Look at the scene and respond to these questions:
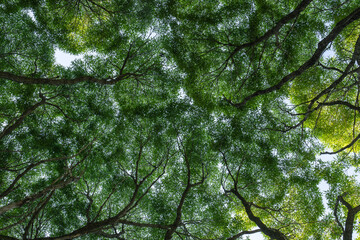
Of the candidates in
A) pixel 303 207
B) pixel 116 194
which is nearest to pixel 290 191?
pixel 303 207

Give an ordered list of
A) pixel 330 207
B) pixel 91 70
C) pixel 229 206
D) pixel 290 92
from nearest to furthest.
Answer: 1. pixel 330 207
2. pixel 229 206
3. pixel 91 70
4. pixel 290 92

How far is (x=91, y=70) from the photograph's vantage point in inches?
474

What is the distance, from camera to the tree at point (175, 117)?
35.8 feet

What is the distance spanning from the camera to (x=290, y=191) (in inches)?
447

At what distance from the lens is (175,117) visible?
1162 centimetres

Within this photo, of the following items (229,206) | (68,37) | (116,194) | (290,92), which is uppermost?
(68,37)

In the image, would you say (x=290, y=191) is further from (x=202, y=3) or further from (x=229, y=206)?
(x=202, y=3)

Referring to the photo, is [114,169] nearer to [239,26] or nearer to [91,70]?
[91,70]

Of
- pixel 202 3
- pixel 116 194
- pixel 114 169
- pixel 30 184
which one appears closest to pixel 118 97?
pixel 114 169

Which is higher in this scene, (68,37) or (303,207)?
(68,37)

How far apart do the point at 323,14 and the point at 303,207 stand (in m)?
9.58

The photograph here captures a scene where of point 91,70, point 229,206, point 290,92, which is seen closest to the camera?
point 229,206

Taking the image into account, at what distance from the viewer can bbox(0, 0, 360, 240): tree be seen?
1090cm

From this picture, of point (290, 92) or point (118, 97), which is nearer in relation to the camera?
point (118, 97)
